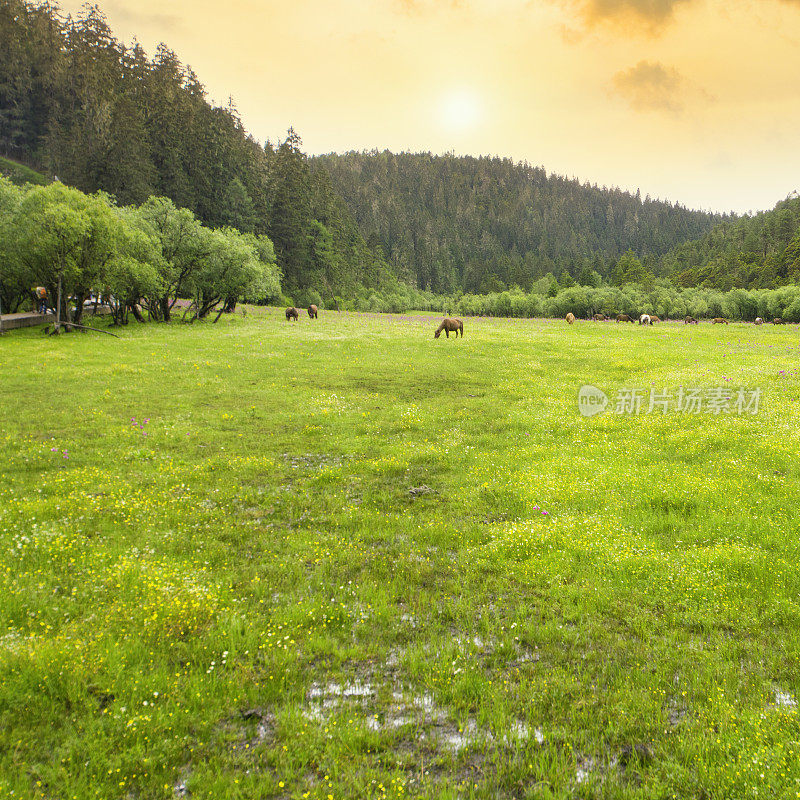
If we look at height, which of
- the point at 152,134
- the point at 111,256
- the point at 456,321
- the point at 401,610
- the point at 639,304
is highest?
the point at 152,134

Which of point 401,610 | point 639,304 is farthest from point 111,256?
point 639,304

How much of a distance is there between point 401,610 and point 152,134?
410 feet

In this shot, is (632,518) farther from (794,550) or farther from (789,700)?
(789,700)

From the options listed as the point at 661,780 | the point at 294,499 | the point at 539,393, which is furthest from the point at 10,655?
the point at 539,393

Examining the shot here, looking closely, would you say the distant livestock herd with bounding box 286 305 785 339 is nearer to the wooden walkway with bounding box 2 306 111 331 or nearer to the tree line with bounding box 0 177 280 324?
the tree line with bounding box 0 177 280 324

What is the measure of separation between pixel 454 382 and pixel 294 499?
→ 17.3 m

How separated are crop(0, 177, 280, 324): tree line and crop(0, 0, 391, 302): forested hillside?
168 feet

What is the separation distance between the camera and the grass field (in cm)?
514

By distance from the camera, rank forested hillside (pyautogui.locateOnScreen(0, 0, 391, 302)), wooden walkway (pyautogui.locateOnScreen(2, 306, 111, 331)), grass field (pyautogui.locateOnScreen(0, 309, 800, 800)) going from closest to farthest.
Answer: grass field (pyautogui.locateOnScreen(0, 309, 800, 800)) → wooden walkway (pyautogui.locateOnScreen(2, 306, 111, 331)) → forested hillside (pyautogui.locateOnScreen(0, 0, 391, 302))

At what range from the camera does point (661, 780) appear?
4.92 m

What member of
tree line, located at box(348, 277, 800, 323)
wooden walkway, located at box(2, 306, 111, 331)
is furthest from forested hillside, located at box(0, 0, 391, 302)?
wooden walkway, located at box(2, 306, 111, 331)

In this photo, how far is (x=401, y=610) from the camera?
26.2 feet

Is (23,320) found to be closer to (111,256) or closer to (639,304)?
(111,256)

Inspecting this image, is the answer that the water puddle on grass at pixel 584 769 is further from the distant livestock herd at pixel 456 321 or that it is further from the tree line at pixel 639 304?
the tree line at pixel 639 304
